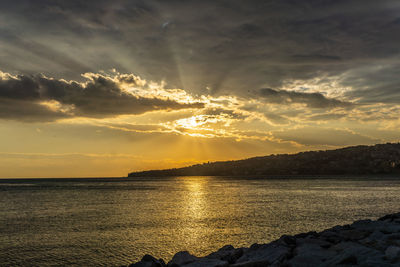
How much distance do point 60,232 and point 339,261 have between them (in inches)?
1065

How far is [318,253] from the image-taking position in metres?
14.7

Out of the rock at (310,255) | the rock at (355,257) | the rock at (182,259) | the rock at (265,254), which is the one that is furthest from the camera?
the rock at (182,259)

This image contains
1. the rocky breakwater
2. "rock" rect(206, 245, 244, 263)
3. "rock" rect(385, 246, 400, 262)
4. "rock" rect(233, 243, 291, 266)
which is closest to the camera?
"rock" rect(385, 246, 400, 262)

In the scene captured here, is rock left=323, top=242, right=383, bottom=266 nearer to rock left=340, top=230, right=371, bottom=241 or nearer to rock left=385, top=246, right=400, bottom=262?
rock left=385, top=246, right=400, bottom=262

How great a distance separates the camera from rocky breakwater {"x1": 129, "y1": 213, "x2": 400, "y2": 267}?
12.2 metres

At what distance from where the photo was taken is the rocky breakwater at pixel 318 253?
12.2m

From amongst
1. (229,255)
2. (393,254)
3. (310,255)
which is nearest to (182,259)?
(229,255)

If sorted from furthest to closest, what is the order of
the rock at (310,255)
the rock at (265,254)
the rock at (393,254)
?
the rock at (265,254)
the rock at (310,255)
the rock at (393,254)

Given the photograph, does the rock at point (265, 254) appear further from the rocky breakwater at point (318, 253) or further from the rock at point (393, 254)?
the rock at point (393, 254)

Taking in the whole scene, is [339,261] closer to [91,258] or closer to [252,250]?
[252,250]

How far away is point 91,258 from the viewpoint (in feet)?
72.6

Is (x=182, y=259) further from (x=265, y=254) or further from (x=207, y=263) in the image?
(x=265, y=254)

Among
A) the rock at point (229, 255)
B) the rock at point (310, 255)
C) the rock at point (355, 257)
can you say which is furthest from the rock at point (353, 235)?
the rock at point (229, 255)

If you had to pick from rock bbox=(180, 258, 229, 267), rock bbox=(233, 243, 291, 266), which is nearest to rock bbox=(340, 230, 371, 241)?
rock bbox=(233, 243, 291, 266)
